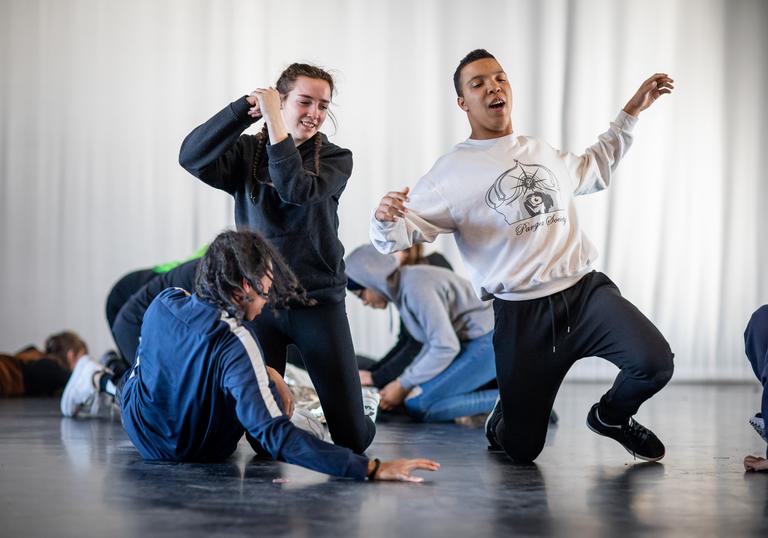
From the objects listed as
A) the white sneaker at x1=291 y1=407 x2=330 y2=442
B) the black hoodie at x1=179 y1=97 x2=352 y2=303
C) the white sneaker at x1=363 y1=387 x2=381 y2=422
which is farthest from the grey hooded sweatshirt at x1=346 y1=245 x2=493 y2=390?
the black hoodie at x1=179 y1=97 x2=352 y2=303

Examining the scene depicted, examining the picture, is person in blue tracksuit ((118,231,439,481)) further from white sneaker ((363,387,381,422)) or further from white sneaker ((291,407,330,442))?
white sneaker ((363,387,381,422))

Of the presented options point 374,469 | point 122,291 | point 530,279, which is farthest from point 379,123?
point 374,469

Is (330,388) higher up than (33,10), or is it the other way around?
(33,10)

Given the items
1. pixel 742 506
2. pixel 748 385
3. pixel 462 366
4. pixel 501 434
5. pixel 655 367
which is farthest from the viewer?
pixel 748 385

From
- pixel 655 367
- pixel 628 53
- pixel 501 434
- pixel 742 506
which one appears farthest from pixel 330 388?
pixel 628 53

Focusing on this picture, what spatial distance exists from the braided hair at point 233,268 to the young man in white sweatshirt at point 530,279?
46cm

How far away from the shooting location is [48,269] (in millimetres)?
7062

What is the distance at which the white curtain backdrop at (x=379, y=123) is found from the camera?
7.10 metres

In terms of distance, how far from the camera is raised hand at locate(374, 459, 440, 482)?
8.03 ft

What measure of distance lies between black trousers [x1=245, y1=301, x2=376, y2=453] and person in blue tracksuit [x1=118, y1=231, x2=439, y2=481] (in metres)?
0.17

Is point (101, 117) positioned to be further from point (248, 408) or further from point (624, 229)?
point (248, 408)

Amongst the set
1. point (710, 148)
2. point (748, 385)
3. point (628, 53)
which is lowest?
point (748, 385)

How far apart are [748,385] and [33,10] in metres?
5.70

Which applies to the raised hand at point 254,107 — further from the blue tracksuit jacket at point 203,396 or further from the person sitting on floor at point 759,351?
the person sitting on floor at point 759,351
